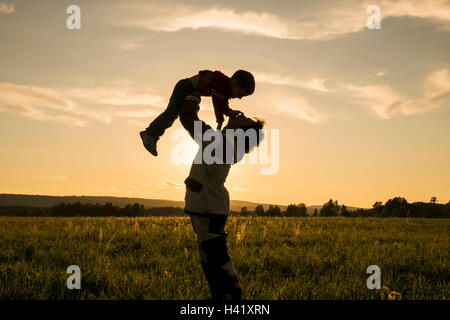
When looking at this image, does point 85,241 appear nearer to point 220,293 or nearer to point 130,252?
point 130,252

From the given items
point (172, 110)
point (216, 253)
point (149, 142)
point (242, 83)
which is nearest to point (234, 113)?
point (242, 83)

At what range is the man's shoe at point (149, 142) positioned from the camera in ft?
13.3

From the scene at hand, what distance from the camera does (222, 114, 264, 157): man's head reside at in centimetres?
418

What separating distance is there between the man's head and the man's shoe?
746 mm

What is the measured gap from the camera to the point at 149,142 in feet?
13.3

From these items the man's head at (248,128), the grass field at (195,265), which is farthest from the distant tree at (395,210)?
the man's head at (248,128)

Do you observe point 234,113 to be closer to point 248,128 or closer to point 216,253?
point 248,128

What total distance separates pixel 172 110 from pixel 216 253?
1557mm

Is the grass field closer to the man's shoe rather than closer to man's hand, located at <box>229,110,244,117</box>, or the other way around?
the man's shoe

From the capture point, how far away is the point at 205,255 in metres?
4.15
